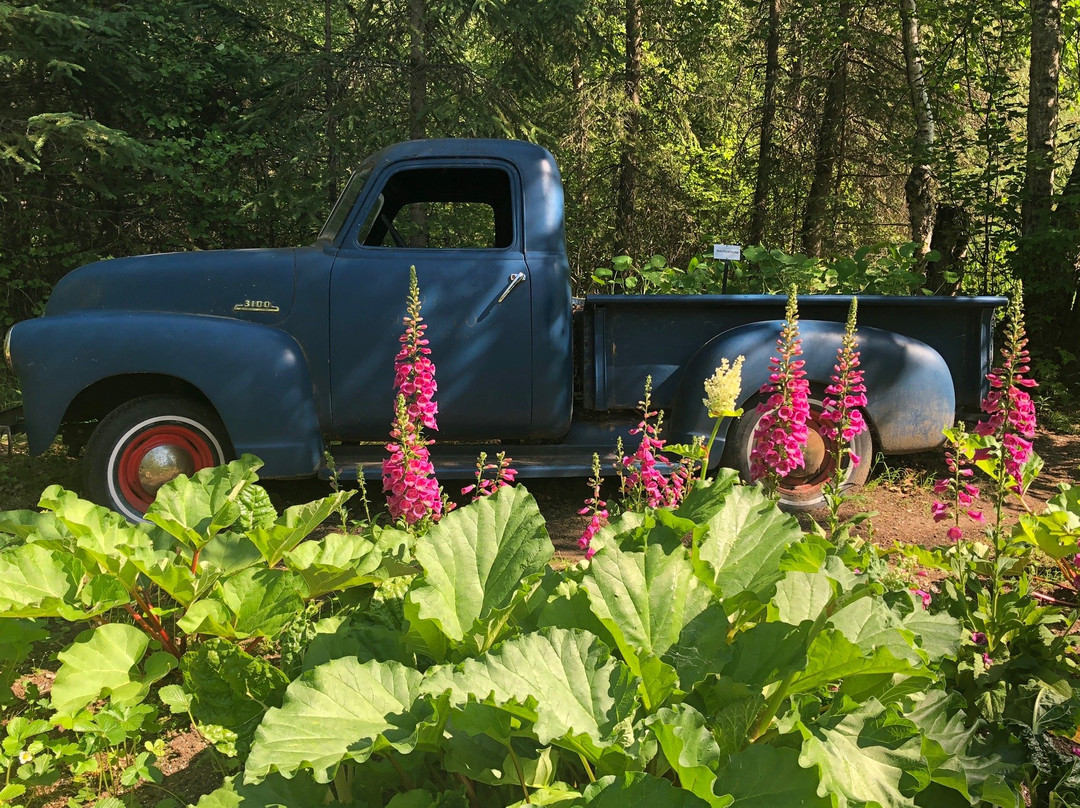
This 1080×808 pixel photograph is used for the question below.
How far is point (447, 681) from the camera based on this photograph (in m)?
1.46

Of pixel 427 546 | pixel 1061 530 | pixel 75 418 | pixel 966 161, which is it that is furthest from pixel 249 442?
pixel 966 161

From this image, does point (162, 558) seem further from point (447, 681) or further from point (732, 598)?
point (732, 598)

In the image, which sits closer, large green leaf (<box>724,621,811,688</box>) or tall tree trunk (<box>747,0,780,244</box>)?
large green leaf (<box>724,621,811,688</box>)

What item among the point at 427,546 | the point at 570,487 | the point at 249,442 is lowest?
the point at 570,487

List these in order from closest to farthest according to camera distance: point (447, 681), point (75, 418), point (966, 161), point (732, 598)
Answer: point (447, 681)
point (732, 598)
point (75, 418)
point (966, 161)

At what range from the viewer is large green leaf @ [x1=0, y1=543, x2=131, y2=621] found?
2.15 meters

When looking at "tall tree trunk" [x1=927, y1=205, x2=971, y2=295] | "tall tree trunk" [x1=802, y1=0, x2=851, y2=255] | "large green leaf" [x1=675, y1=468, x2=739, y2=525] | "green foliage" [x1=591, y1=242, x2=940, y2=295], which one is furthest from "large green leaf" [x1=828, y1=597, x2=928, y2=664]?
"tall tree trunk" [x1=802, y1=0, x2=851, y2=255]

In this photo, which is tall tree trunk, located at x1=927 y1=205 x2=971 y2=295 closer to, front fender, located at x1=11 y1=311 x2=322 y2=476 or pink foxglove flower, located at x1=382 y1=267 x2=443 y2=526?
front fender, located at x1=11 y1=311 x2=322 y2=476

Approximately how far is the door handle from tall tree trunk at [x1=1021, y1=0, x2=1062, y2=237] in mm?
5565

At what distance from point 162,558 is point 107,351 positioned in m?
2.21

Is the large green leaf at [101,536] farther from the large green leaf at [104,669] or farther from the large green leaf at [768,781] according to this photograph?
the large green leaf at [768,781]

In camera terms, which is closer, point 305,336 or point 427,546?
point 427,546

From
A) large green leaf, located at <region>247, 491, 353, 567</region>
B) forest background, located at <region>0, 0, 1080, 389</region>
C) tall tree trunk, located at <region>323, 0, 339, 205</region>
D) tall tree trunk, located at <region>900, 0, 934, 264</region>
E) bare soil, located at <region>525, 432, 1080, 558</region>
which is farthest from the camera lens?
tall tree trunk, located at <region>900, 0, 934, 264</region>

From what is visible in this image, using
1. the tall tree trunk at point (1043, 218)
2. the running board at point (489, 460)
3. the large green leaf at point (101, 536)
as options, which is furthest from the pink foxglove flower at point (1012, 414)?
the tall tree trunk at point (1043, 218)
